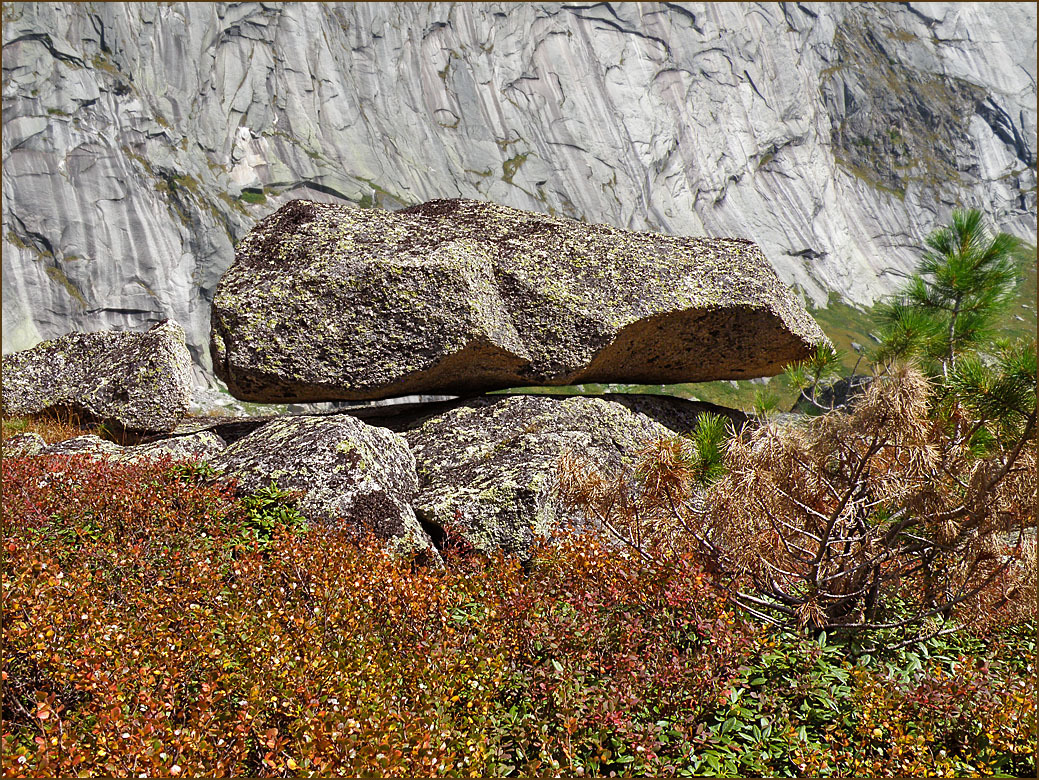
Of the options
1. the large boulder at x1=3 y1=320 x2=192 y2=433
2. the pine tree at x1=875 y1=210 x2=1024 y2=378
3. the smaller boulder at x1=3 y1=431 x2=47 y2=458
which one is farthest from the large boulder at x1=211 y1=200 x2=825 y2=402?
the large boulder at x1=3 y1=320 x2=192 y2=433

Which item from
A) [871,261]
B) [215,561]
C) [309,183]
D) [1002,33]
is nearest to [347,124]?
[309,183]

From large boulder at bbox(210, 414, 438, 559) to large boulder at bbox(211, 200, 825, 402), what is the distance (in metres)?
1.33

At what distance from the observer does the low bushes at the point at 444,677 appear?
4031 mm

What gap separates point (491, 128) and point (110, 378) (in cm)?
13091

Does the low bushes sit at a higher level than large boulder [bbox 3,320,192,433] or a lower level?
lower

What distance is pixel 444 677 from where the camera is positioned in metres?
4.62

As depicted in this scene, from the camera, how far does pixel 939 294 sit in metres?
9.84

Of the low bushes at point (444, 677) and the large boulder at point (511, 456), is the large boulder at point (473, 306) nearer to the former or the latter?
the large boulder at point (511, 456)

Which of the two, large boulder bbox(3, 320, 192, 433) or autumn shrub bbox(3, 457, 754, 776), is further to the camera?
large boulder bbox(3, 320, 192, 433)

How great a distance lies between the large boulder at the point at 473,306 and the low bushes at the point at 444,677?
409cm

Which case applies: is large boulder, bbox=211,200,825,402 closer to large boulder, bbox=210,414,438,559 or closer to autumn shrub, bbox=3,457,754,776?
large boulder, bbox=210,414,438,559

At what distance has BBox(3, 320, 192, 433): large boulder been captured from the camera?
42.1 feet

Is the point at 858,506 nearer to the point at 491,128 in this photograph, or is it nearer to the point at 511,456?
the point at 511,456

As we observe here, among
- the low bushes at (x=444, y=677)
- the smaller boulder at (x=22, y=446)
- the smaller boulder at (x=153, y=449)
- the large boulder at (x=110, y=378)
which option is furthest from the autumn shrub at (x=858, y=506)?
the large boulder at (x=110, y=378)
